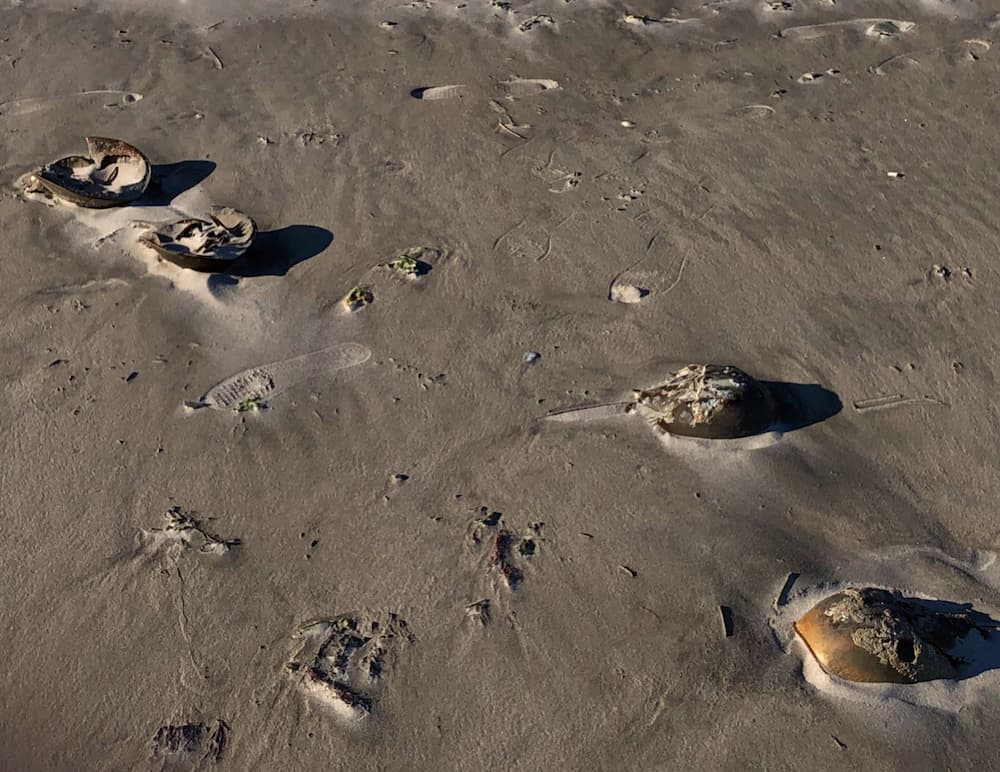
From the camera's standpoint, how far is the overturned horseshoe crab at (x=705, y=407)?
473 centimetres

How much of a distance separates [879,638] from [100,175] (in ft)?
19.3

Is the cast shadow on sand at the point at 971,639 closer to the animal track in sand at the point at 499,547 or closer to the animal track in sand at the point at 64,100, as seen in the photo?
the animal track in sand at the point at 499,547

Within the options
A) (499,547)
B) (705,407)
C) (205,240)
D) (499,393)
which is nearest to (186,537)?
(499,547)

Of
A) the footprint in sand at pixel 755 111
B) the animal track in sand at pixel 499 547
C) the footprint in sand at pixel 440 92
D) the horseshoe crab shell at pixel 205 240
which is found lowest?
the animal track in sand at pixel 499 547

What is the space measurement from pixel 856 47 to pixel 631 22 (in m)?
2.00

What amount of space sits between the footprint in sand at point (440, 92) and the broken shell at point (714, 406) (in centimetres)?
362

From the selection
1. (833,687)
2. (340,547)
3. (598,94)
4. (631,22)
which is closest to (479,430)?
(340,547)

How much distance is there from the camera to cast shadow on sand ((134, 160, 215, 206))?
6.36 meters

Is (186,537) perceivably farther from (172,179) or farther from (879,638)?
(879,638)

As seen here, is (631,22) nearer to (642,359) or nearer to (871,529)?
(642,359)

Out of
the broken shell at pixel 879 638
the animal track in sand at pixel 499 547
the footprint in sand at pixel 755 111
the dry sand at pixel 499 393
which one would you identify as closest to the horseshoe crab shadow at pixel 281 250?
→ the dry sand at pixel 499 393

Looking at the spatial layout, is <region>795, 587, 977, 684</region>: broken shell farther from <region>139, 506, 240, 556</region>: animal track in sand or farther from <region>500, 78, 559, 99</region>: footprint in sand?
<region>500, 78, 559, 99</region>: footprint in sand

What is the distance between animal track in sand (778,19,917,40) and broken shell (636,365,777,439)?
4.46m

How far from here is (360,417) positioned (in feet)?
16.4
